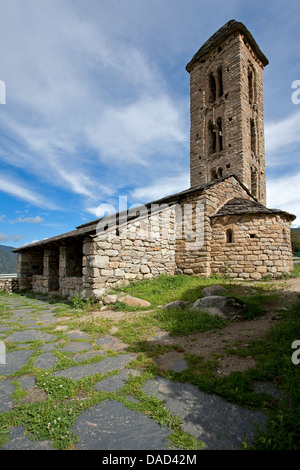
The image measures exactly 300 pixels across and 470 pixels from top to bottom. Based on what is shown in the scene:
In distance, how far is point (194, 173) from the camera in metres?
22.6

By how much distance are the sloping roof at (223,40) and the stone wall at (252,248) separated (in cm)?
1976

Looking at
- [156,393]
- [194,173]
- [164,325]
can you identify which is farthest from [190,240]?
[194,173]

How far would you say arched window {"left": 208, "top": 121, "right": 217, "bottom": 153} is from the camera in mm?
22125

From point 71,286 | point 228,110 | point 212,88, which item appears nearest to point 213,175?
point 228,110

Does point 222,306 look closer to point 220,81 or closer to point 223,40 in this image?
point 220,81

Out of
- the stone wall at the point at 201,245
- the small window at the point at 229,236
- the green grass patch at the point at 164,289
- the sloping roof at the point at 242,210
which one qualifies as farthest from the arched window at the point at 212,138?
the green grass patch at the point at 164,289

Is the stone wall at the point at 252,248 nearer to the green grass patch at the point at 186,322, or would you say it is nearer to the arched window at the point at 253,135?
the green grass patch at the point at 186,322

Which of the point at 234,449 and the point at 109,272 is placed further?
the point at 109,272

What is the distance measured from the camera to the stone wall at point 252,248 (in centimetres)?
941

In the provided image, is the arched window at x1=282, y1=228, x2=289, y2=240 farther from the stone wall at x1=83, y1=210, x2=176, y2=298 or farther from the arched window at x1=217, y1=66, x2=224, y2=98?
the arched window at x1=217, y1=66, x2=224, y2=98

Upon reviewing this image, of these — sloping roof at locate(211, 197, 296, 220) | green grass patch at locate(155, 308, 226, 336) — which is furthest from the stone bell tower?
green grass patch at locate(155, 308, 226, 336)

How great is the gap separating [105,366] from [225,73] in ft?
83.7

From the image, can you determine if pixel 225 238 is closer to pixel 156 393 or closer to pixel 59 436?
pixel 156 393

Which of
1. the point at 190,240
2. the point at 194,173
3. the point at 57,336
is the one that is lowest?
the point at 57,336
